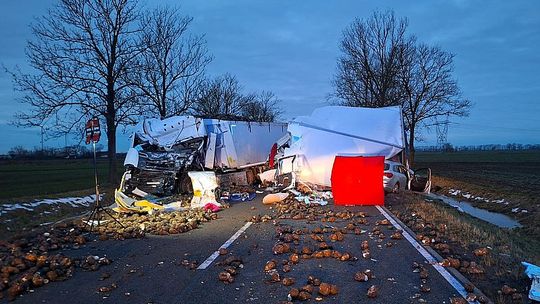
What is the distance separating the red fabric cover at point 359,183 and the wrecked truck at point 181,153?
6.04 metres

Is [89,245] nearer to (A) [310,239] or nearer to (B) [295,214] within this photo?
(A) [310,239]

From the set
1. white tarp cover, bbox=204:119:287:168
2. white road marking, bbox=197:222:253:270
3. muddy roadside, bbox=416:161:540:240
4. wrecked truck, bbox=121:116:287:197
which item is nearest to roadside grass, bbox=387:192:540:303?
muddy roadside, bbox=416:161:540:240

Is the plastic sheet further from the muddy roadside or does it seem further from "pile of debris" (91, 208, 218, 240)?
the muddy roadside

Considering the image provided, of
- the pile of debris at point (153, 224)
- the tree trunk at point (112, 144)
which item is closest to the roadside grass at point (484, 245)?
the pile of debris at point (153, 224)

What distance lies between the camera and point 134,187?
650 inches

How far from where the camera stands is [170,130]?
18656 millimetres

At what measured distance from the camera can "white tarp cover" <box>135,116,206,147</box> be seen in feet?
60.5

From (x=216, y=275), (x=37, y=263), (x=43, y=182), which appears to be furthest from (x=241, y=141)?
(x=43, y=182)

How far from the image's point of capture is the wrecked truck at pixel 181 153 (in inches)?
661

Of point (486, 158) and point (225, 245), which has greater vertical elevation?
point (225, 245)

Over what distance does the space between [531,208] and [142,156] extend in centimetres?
1595

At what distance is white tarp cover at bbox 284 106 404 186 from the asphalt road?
9875 mm

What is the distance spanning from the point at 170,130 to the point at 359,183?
800 centimetres

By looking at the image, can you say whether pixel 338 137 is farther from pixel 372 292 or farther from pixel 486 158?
pixel 486 158
